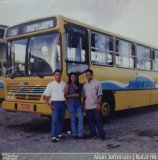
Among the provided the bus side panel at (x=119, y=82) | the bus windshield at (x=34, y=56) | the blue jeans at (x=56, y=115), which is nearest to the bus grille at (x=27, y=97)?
the bus windshield at (x=34, y=56)

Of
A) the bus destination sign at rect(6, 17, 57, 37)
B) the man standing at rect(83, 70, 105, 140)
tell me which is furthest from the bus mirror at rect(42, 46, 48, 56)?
the man standing at rect(83, 70, 105, 140)

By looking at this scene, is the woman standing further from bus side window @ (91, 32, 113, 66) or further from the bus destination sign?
bus side window @ (91, 32, 113, 66)

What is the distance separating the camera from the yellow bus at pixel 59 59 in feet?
29.6

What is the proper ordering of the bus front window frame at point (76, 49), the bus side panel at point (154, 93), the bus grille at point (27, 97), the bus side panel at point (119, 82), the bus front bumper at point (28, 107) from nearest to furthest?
the bus front bumper at point (28, 107) → the bus front window frame at point (76, 49) → the bus grille at point (27, 97) → the bus side panel at point (119, 82) → the bus side panel at point (154, 93)

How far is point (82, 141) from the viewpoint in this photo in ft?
25.8

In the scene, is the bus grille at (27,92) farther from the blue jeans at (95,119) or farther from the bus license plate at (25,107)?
the blue jeans at (95,119)

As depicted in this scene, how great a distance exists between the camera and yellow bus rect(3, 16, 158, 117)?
9.02 m

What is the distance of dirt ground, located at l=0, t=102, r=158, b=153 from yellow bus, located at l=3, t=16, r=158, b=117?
0.66 m

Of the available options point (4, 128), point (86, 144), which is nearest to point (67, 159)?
point (86, 144)

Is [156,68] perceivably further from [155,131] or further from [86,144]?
[86,144]

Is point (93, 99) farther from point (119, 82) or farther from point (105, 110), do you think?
point (119, 82)

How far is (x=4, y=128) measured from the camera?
9883 mm

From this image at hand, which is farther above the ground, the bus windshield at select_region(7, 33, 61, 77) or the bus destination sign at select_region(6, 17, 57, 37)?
the bus destination sign at select_region(6, 17, 57, 37)

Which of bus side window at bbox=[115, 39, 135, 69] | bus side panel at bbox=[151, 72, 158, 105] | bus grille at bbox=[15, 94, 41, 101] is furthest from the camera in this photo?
bus side panel at bbox=[151, 72, 158, 105]
